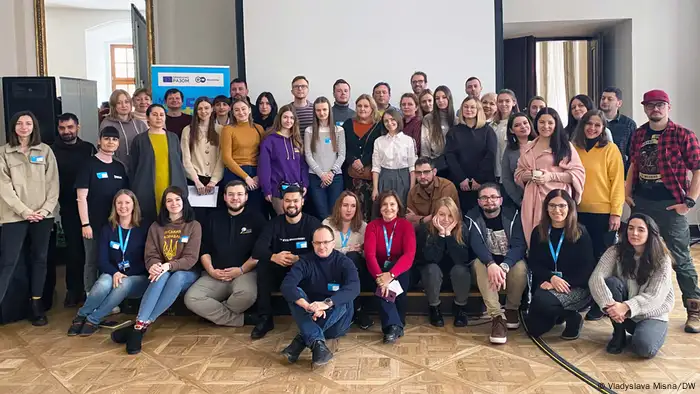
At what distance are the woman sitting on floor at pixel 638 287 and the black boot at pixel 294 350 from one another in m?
1.64

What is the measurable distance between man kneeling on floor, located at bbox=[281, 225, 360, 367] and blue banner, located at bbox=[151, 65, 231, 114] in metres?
2.58

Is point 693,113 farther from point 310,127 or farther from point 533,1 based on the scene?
point 310,127

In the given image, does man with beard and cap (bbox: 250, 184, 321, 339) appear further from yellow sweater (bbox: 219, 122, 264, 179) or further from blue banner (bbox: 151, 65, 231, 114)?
blue banner (bbox: 151, 65, 231, 114)

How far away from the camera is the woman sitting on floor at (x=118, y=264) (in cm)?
376

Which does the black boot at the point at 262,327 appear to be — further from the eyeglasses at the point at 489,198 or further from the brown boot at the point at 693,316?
the brown boot at the point at 693,316

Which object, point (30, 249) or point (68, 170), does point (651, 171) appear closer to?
point (68, 170)

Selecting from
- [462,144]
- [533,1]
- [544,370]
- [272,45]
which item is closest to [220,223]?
[462,144]

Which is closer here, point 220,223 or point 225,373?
point 225,373

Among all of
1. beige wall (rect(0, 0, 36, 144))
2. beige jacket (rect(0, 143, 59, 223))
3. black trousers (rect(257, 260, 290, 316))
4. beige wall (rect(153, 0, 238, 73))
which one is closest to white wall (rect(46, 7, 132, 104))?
beige wall (rect(0, 0, 36, 144))

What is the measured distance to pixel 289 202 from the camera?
12.5ft

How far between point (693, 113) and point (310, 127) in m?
4.49

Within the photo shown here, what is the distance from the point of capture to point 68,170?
4.31 meters

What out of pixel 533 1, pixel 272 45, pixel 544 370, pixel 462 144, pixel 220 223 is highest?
pixel 533 1

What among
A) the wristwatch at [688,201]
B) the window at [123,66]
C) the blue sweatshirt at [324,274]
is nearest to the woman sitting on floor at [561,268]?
the wristwatch at [688,201]
